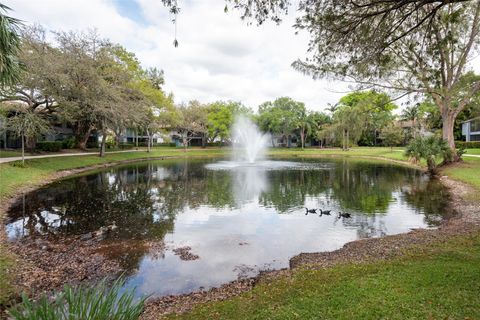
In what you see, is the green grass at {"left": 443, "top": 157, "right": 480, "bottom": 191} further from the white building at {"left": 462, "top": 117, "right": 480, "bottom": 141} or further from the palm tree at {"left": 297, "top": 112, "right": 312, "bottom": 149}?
the palm tree at {"left": 297, "top": 112, "right": 312, "bottom": 149}

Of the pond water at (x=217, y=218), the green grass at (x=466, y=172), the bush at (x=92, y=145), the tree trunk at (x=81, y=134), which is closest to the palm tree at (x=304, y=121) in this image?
the bush at (x=92, y=145)

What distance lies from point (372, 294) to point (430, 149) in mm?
22084

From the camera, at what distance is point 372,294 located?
191 inches

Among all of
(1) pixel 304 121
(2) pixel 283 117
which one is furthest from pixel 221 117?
(1) pixel 304 121

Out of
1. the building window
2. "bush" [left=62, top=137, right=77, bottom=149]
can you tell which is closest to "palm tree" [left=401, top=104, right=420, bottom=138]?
the building window

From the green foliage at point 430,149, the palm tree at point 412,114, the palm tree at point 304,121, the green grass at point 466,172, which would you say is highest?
the palm tree at point 412,114

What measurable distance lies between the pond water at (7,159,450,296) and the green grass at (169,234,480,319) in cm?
164

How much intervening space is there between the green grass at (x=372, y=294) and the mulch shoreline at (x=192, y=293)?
1.55 feet

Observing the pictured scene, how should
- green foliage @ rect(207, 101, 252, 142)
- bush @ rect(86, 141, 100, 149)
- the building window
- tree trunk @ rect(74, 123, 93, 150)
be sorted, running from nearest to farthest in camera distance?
1. tree trunk @ rect(74, 123, 93, 150)
2. bush @ rect(86, 141, 100, 149)
3. the building window
4. green foliage @ rect(207, 101, 252, 142)

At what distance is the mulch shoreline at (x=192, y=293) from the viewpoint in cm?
581

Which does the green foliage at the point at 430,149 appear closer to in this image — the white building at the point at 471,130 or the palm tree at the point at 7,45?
the palm tree at the point at 7,45

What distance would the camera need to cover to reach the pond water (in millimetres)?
7676

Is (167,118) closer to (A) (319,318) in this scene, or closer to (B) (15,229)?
(B) (15,229)

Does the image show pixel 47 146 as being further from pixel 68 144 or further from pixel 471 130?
pixel 471 130
